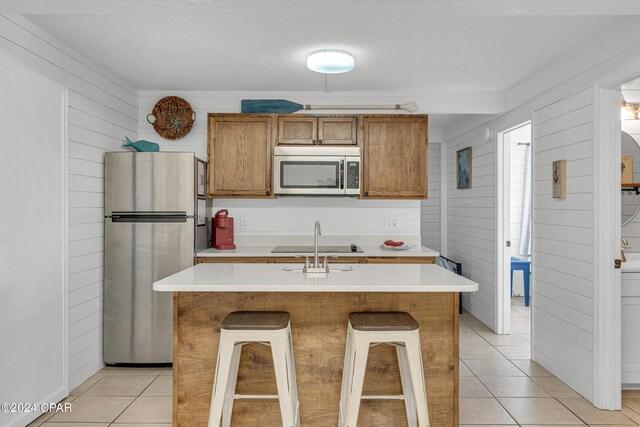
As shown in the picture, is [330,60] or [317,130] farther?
[317,130]

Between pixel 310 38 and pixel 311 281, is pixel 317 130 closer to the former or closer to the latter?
pixel 310 38

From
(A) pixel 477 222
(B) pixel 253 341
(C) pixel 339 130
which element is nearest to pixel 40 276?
(B) pixel 253 341

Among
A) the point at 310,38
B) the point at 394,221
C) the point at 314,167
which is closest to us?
the point at 310,38

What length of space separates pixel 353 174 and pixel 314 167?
1.20 feet

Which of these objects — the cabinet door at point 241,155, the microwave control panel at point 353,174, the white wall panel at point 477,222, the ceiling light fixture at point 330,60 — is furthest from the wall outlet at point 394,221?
the ceiling light fixture at point 330,60

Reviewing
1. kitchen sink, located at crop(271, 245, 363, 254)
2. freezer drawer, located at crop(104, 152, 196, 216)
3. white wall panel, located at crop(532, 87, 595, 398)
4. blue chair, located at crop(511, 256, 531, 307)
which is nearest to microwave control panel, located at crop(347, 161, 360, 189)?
kitchen sink, located at crop(271, 245, 363, 254)

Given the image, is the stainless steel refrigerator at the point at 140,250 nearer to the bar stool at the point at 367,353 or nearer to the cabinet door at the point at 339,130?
the cabinet door at the point at 339,130

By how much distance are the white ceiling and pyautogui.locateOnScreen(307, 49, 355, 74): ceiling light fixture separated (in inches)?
2.5

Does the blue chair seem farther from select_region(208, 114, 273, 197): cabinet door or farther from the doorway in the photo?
select_region(208, 114, 273, 197): cabinet door

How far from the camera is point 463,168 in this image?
543 cm

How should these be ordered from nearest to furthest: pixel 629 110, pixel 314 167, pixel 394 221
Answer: pixel 629 110, pixel 314 167, pixel 394 221

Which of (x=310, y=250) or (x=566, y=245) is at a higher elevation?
(x=566, y=245)

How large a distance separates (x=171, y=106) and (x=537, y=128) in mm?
3269

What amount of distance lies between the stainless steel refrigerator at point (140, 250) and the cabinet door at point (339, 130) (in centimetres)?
131
